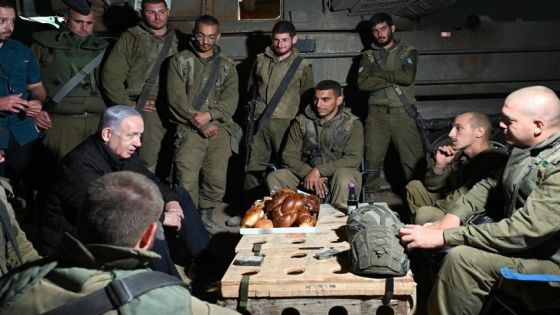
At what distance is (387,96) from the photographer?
660 centimetres

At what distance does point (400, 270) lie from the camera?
321cm

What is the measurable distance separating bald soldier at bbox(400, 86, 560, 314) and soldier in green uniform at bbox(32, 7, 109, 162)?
3867 mm

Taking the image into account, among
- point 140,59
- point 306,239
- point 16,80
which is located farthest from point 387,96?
point 16,80

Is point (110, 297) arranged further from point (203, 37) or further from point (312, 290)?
point (203, 37)

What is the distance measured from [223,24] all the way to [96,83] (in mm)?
1725

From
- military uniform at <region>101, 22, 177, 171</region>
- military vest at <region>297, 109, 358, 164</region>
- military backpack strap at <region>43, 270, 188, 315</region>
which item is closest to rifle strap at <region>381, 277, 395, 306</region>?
military backpack strap at <region>43, 270, 188, 315</region>

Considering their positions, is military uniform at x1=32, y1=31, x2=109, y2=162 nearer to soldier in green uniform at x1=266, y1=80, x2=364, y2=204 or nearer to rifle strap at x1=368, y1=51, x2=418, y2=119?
soldier in green uniform at x1=266, y1=80, x2=364, y2=204

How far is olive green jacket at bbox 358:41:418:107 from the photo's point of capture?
6.52 metres

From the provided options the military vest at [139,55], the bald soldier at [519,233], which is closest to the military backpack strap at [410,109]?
the military vest at [139,55]

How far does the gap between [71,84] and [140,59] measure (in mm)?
724

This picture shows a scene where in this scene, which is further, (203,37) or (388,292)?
(203,37)

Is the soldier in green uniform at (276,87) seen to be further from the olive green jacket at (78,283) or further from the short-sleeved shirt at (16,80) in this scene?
the olive green jacket at (78,283)

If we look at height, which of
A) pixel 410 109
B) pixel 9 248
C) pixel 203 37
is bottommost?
pixel 9 248

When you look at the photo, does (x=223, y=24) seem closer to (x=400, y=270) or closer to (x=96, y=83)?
(x=96, y=83)
